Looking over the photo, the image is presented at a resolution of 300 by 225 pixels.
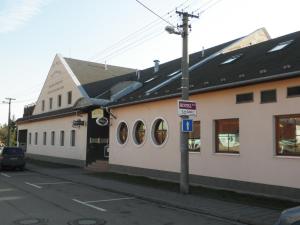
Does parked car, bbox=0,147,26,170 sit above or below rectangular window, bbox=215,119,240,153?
below

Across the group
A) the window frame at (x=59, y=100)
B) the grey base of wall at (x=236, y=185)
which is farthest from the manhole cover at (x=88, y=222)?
the window frame at (x=59, y=100)

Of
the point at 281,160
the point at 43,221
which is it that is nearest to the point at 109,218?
the point at 43,221

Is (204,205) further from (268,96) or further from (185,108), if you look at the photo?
(268,96)

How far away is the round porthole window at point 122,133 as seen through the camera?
2331cm

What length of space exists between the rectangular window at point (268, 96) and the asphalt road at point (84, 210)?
17.0 ft

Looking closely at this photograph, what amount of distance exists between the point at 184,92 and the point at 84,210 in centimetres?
564

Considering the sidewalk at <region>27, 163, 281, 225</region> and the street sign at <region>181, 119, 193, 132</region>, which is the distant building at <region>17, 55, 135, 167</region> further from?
the street sign at <region>181, 119, 193, 132</region>

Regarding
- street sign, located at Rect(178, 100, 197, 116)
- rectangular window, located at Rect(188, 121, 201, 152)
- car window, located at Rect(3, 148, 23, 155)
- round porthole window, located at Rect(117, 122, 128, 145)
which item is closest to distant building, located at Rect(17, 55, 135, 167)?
round porthole window, located at Rect(117, 122, 128, 145)

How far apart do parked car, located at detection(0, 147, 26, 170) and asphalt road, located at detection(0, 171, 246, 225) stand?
39.1 ft

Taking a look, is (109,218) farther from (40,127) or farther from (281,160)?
(40,127)

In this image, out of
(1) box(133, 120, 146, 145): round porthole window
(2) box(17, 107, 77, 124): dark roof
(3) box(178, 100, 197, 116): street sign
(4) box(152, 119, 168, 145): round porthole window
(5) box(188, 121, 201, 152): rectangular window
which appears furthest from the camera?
(2) box(17, 107, 77, 124): dark roof

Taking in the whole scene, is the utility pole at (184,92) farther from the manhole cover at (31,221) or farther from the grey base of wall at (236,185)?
the manhole cover at (31,221)

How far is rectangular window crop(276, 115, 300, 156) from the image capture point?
43.5 ft

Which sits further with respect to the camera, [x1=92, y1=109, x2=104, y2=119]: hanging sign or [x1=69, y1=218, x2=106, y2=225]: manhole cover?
[x1=92, y1=109, x2=104, y2=119]: hanging sign
